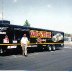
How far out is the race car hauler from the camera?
20000mm

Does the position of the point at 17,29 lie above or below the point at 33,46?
above

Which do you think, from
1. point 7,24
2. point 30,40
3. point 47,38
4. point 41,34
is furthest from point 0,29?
point 47,38

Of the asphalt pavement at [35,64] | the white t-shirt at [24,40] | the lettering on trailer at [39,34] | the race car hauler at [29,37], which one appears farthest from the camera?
the lettering on trailer at [39,34]

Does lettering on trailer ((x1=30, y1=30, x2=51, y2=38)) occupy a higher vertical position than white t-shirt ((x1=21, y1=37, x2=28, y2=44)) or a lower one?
higher

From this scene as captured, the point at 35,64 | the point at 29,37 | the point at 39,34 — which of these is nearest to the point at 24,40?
the point at 29,37

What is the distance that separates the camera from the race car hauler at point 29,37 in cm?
2000

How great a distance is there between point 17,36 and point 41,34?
5.35 meters

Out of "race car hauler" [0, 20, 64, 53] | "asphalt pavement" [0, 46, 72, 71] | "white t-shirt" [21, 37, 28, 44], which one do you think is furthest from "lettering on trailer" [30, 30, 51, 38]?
"asphalt pavement" [0, 46, 72, 71]

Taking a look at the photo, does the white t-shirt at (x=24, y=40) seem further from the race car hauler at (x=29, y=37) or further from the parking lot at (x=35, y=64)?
the parking lot at (x=35, y=64)

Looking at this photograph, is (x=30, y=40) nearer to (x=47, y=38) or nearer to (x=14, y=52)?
(x=14, y=52)

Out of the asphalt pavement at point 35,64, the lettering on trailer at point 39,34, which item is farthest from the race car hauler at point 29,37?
the asphalt pavement at point 35,64

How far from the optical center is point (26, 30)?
74.4 feet

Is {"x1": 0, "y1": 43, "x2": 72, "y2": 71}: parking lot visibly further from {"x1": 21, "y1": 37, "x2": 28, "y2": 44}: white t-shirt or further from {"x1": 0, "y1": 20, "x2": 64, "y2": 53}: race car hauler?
{"x1": 0, "y1": 20, "x2": 64, "y2": 53}: race car hauler

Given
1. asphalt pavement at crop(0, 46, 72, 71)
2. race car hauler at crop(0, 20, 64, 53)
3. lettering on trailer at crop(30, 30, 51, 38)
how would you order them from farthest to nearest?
lettering on trailer at crop(30, 30, 51, 38) < race car hauler at crop(0, 20, 64, 53) < asphalt pavement at crop(0, 46, 72, 71)
